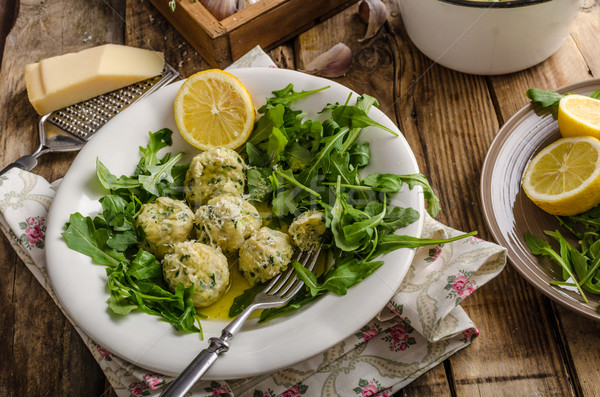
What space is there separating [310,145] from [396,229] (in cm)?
40

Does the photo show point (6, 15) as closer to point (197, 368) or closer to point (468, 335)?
point (197, 368)

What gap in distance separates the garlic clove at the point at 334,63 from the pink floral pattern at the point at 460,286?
3.25 ft

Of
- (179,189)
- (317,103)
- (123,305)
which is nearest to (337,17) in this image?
(317,103)

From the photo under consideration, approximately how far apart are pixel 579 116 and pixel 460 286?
2.14 ft

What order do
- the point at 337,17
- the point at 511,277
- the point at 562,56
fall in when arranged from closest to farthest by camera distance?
1. the point at 511,277
2. the point at 562,56
3. the point at 337,17

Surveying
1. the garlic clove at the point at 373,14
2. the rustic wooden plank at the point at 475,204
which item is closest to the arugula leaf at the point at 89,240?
the rustic wooden plank at the point at 475,204

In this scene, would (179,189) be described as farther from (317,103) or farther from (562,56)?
(562,56)

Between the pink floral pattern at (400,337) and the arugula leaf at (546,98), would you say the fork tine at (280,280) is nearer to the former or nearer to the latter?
the pink floral pattern at (400,337)

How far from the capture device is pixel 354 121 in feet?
5.42

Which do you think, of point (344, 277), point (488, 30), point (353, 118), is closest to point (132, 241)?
point (344, 277)

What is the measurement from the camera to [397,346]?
4.97 ft

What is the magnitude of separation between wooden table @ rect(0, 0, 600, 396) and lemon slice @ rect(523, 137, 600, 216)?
0.67ft

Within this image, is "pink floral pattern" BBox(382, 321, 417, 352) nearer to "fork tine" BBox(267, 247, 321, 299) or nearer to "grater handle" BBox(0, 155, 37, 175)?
"fork tine" BBox(267, 247, 321, 299)

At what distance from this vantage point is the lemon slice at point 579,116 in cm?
164
